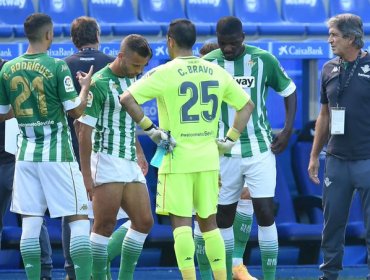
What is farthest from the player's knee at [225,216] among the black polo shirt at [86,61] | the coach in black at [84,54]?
the black polo shirt at [86,61]

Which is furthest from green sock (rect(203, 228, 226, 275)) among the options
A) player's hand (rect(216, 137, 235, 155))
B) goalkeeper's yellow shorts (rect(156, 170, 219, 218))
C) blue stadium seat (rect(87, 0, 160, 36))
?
blue stadium seat (rect(87, 0, 160, 36))

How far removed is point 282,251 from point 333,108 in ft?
7.63

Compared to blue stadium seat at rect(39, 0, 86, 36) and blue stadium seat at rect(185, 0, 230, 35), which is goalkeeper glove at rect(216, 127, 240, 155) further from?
blue stadium seat at rect(185, 0, 230, 35)

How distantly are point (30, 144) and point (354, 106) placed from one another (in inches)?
86.0

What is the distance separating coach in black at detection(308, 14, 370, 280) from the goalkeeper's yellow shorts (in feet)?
3.67

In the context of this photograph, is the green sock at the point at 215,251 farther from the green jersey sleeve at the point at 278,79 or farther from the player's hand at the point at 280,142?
the green jersey sleeve at the point at 278,79

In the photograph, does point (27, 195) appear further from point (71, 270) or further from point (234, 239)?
point (234, 239)

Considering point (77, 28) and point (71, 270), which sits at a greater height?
point (77, 28)

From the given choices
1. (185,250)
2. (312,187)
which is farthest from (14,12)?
(185,250)

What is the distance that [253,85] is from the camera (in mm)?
7938

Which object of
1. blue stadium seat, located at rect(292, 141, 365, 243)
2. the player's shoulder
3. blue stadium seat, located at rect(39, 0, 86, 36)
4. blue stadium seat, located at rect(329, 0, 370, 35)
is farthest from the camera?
blue stadium seat, located at rect(329, 0, 370, 35)

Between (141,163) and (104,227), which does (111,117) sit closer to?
(141,163)

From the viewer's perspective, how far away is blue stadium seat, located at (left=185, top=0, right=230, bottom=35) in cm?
1120

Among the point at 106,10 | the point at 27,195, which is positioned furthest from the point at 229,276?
the point at 106,10
